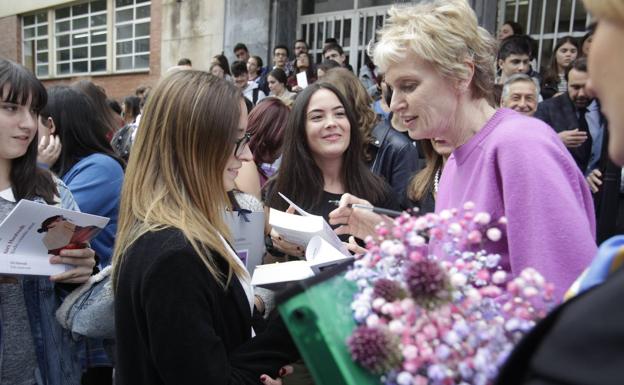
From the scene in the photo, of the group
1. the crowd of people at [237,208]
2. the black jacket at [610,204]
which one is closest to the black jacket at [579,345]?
the crowd of people at [237,208]

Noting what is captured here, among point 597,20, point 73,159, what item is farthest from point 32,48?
point 597,20

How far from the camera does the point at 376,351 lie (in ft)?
2.60

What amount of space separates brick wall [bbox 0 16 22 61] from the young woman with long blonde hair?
21.0 metres

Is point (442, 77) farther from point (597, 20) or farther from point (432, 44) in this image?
point (597, 20)

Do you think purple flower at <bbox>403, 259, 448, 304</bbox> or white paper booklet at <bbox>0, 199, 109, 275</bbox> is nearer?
purple flower at <bbox>403, 259, 448, 304</bbox>

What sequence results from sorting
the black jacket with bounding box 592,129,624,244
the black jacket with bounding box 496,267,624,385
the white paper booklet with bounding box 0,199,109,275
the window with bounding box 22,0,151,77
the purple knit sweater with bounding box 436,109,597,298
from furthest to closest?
the window with bounding box 22,0,151,77, the black jacket with bounding box 592,129,624,244, the white paper booklet with bounding box 0,199,109,275, the purple knit sweater with bounding box 436,109,597,298, the black jacket with bounding box 496,267,624,385

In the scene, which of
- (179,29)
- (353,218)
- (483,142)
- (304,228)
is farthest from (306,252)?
(179,29)

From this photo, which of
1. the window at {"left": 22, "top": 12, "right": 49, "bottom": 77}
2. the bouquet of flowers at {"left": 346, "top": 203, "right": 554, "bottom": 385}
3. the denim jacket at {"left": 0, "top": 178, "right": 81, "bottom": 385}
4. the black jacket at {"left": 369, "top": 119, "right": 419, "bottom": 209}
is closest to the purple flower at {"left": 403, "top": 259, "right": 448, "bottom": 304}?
the bouquet of flowers at {"left": 346, "top": 203, "right": 554, "bottom": 385}

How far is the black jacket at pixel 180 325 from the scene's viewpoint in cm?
138

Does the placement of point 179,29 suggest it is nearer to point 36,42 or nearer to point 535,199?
point 36,42

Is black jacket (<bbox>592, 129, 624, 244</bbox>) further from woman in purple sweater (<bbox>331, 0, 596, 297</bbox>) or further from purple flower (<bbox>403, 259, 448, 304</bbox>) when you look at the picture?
purple flower (<bbox>403, 259, 448, 304</bbox>)

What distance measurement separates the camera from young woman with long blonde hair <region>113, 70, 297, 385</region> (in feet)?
4.53

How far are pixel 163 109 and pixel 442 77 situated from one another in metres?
0.89

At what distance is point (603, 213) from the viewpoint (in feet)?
12.6
